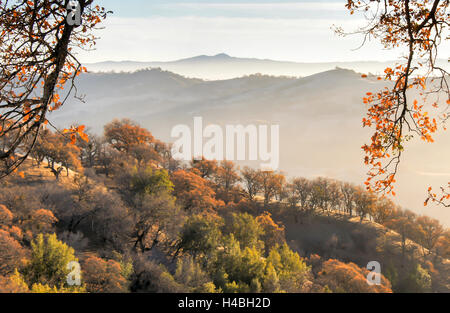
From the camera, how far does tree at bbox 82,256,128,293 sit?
2008cm

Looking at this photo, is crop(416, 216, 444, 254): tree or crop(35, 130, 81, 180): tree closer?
crop(35, 130, 81, 180): tree

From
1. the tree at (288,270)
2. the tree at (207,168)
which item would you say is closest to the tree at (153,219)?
the tree at (288,270)

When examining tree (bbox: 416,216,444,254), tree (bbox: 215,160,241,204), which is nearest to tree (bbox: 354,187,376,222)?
tree (bbox: 416,216,444,254)

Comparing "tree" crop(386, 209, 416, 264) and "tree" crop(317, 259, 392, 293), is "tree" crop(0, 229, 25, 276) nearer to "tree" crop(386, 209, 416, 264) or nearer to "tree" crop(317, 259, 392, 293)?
"tree" crop(317, 259, 392, 293)

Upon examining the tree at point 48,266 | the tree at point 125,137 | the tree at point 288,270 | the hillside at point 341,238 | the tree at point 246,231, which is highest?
the tree at point 125,137

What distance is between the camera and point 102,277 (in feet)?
67.3

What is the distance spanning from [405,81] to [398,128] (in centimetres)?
93

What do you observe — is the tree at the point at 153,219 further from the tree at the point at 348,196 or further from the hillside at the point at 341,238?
the tree at the point at 348,196

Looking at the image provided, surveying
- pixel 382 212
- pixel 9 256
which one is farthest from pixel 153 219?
pixel 382 212

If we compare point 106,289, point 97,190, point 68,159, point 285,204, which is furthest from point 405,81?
point 285,204

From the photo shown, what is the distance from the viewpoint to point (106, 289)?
20031 millimetres

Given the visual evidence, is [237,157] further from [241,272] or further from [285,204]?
[241,272]

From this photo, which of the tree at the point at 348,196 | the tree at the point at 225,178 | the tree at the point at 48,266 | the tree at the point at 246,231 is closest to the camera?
the tree at the point at 48,266

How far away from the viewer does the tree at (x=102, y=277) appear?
2008 cm
